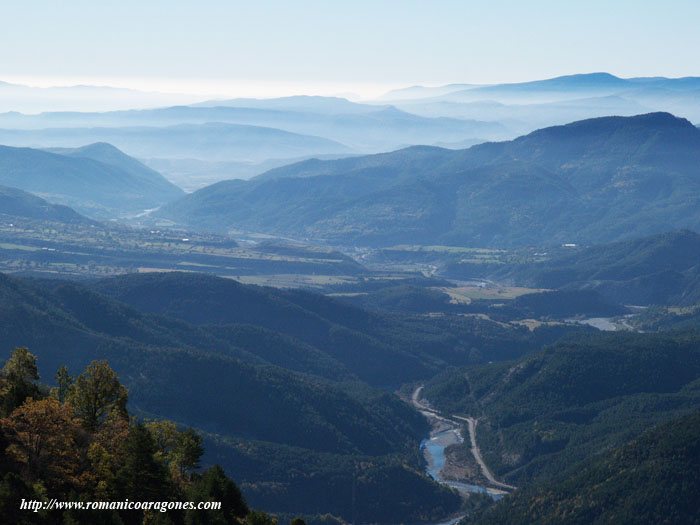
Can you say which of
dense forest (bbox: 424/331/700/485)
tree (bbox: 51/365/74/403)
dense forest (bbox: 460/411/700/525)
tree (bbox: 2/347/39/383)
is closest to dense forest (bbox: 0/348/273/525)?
tree (bbox: 2/347/39/383)

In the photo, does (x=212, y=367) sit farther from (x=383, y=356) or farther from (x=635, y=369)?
(x=635, y=369)

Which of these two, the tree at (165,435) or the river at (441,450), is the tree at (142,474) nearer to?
the tree at (165,435)

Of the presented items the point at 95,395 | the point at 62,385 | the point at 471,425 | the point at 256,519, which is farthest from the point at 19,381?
the point at 471,425

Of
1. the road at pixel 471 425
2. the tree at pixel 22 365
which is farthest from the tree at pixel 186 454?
the road at pixel 471 425

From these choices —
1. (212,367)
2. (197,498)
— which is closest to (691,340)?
(212,367)

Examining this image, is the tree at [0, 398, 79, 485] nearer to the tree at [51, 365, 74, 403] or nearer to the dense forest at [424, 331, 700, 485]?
the tree at [51, 365, 74, 403]

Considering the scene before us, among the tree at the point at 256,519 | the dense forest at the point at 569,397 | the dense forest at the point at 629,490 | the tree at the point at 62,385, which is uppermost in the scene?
the tree at the point at 62,385
